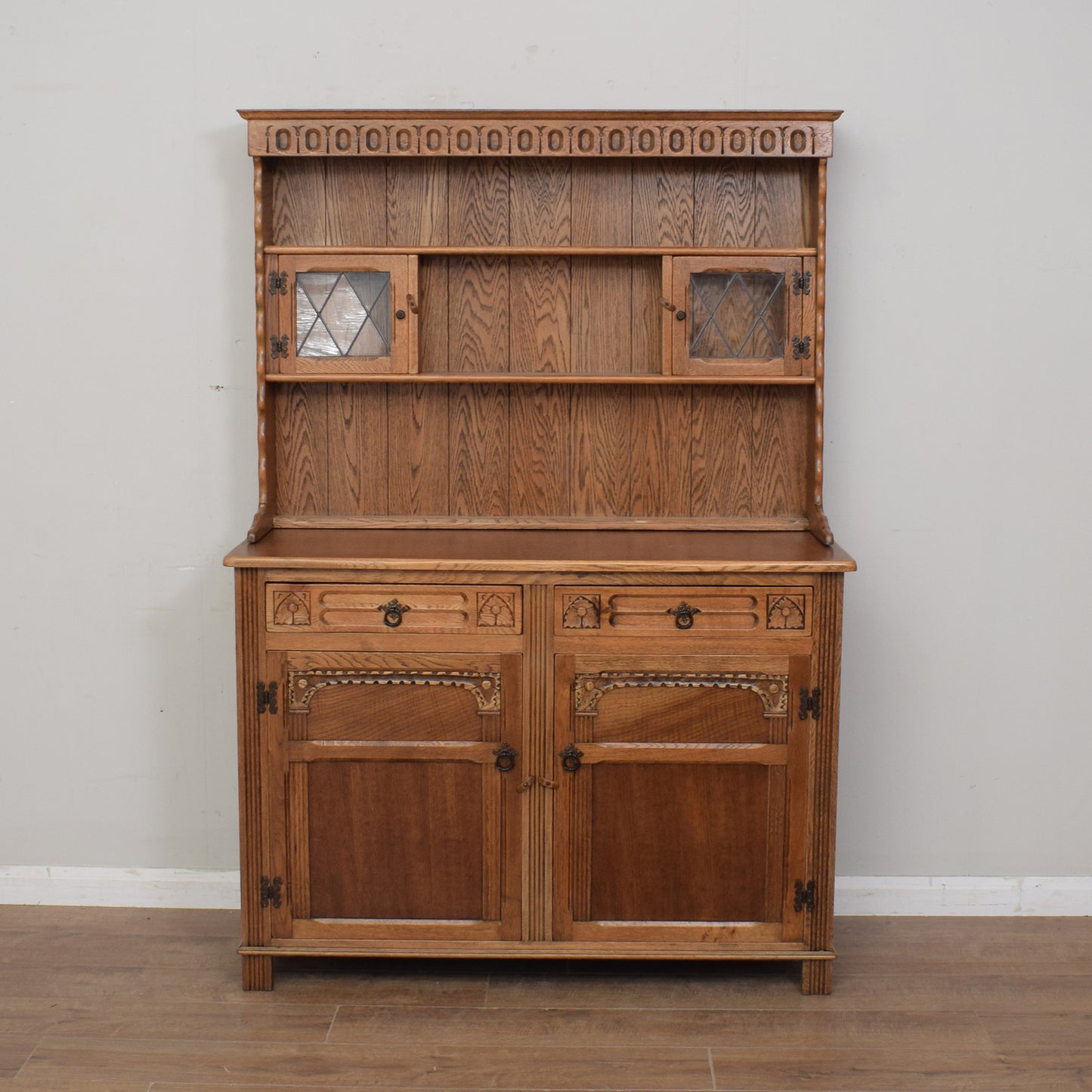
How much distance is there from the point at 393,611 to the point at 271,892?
0.74 m

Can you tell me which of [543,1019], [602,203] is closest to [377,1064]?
[543,1019]

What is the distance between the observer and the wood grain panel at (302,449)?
9.90 ft

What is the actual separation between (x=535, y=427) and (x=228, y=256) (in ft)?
3.00

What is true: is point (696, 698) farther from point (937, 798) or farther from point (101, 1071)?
point (101, 1071)

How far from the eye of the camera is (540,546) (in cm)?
279

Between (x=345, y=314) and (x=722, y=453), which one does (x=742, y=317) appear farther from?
(x=345, y=314)

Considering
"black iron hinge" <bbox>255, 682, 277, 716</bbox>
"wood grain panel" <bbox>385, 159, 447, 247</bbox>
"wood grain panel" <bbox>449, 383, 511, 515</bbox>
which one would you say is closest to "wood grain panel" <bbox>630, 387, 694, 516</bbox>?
"wood grain panel" <bbox>449, 383, 511, 515</bbox>

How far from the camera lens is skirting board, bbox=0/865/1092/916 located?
3146 millimetres

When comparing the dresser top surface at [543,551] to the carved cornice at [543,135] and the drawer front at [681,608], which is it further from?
the carved cornice at [543,135]

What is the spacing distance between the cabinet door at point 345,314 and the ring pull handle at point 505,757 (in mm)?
958

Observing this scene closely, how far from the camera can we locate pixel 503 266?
117 inches

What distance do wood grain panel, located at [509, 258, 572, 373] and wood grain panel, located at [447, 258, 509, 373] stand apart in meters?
0.03

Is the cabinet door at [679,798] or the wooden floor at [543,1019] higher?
the cabinet door at [679,798]

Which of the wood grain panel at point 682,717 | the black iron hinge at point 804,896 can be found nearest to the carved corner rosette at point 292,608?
the wood grain panel at point 682,717
